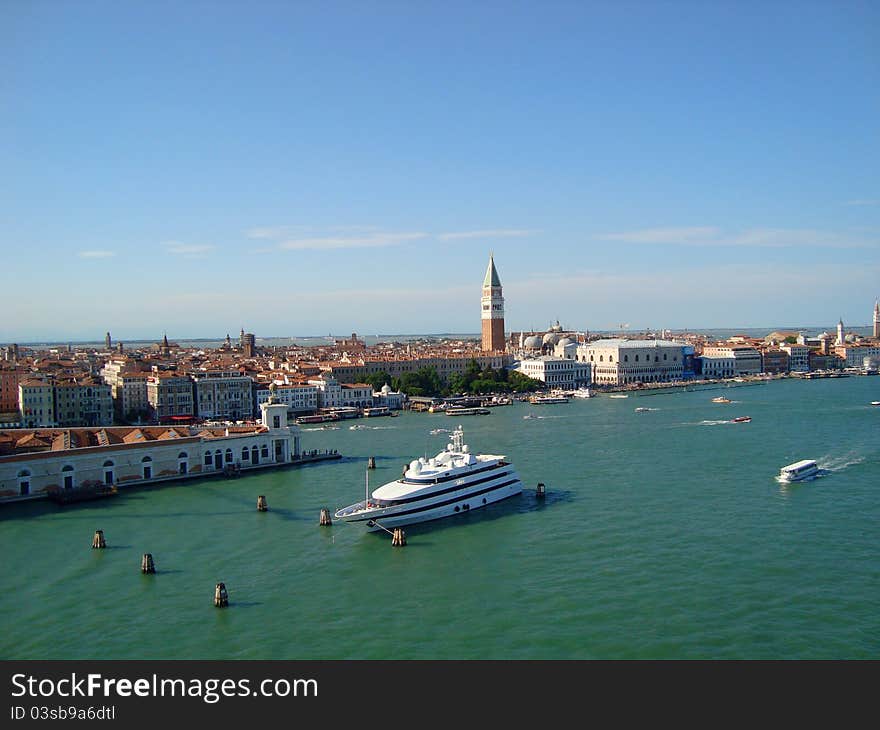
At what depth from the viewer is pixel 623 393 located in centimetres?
3728

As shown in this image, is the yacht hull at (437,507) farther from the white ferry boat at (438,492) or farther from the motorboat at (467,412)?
the motorboat at (467,412)

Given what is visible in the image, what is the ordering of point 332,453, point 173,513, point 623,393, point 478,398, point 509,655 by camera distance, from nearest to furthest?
point 509,655 → point 173,513 → point 332,453 → point 478,398 → point 623,393

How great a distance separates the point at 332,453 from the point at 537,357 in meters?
25.6

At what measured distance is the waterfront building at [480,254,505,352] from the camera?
4644 cm

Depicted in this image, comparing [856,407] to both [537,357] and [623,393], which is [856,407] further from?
[537,357]

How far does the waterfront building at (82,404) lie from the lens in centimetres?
2464

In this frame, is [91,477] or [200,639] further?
[91,477]

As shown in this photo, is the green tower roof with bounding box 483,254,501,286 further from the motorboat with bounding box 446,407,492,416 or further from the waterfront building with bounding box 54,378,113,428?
the waterfront building with bounding box 54,378,113,428

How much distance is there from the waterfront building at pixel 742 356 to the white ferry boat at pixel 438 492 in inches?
1446

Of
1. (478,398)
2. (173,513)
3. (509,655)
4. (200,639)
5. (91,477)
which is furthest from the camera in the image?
(478,398)

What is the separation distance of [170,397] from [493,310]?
23.3m
